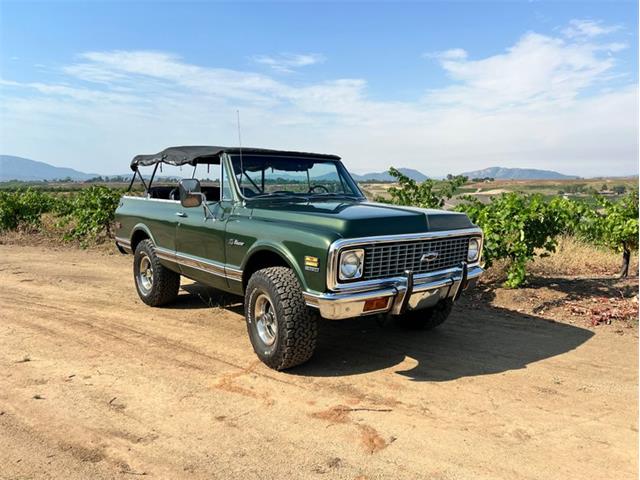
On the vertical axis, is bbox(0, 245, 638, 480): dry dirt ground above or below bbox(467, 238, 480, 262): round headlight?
below

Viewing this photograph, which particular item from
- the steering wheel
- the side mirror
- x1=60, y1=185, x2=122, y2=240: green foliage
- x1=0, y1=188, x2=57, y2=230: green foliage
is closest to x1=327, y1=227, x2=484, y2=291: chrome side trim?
the steering wheel

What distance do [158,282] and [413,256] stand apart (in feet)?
11.6

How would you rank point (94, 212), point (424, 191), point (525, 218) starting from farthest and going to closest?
point (94, 212) → point (424, 191) → point (525, 218)

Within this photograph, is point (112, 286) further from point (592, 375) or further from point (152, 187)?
point (592, 375)

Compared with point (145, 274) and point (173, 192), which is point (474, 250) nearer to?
point (173, 192)

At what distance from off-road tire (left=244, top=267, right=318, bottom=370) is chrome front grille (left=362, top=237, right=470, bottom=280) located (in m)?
0.59

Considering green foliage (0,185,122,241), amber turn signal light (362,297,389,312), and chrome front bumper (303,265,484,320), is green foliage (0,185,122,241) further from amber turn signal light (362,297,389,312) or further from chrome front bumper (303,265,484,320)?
amber turn signal light (362,297,389,312)

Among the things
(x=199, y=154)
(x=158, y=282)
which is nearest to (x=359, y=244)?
(x=199, y=154)

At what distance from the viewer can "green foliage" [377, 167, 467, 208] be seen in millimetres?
8875

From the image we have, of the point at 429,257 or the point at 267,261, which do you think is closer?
the point at 429,257

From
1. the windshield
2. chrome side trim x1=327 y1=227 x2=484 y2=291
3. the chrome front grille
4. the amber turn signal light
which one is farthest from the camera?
the windshield

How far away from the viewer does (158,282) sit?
6438 millimetres

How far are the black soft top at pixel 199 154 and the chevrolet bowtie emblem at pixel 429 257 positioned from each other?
2155mm

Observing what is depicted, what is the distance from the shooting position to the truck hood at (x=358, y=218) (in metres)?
4.04
